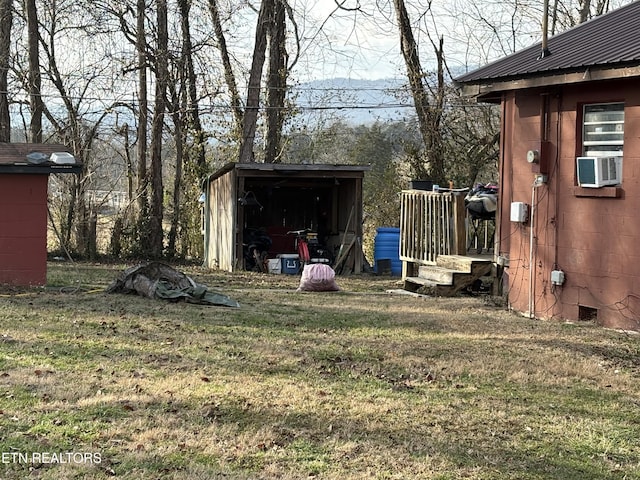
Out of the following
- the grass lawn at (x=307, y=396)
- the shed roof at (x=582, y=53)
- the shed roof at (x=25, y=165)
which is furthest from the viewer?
the shed roof at (x=25, y=165)

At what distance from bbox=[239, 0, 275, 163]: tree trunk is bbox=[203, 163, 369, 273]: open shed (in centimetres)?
175

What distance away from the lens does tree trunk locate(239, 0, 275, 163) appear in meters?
24.2

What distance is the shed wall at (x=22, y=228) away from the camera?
13508 millimetres

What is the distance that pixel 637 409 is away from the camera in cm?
655

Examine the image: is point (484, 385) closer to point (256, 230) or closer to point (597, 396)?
point (597, 396)

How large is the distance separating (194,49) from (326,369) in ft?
65.3

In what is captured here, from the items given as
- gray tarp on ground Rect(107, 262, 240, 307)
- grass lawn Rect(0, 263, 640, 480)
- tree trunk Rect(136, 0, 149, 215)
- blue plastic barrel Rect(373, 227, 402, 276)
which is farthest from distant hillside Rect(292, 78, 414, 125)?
grass lawn Rect(0, 263, 640, 480)

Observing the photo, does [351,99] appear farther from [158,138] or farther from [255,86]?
[158,138]

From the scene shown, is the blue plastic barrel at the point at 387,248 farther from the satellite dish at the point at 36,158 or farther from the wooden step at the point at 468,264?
the satellite dish at the point at 36,158

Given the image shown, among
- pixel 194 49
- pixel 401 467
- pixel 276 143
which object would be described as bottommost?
pixel 401 467

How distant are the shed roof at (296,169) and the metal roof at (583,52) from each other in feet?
22.5

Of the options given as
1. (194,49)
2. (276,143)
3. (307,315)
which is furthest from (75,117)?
(307,315)

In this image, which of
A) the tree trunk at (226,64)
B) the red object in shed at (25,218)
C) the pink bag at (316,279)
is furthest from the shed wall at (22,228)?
the tree trunk at (226,64)

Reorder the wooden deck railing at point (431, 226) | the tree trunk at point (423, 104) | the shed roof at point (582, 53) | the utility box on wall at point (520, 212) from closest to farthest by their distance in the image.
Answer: the shed roof at point (582, 53), the utility box on wall at point (520, 212), the wooden deck railing at point (431, 226), the tree trunk at point (423, 104)
